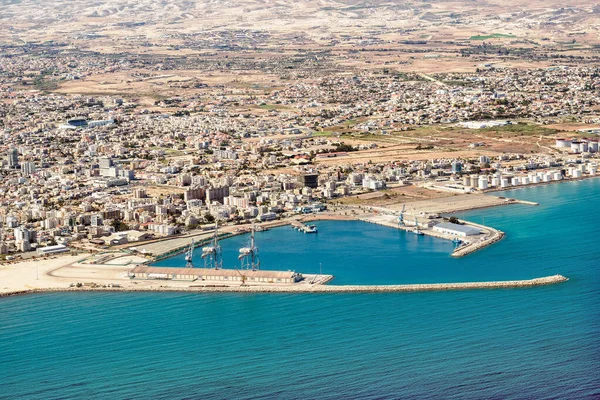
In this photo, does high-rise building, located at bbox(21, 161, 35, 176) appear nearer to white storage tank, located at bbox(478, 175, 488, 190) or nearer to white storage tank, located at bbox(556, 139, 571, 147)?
white storage tank, located at bbox(478, 175, 488, 190)

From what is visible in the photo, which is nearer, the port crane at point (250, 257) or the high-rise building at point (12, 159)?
the port crane at point (250, 257)

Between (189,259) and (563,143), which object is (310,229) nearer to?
(189,259)

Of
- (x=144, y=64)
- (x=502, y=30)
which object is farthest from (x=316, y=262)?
(x=502, y=30)

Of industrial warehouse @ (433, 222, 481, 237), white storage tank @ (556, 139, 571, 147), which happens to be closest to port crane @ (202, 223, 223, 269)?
industrial warehouse @ (433, 222, 481, 237)

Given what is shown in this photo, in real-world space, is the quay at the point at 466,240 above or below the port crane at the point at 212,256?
below

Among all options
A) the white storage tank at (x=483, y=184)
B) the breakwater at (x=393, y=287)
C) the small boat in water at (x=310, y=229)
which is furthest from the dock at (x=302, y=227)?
the white storage tank at (x=483, y=184)

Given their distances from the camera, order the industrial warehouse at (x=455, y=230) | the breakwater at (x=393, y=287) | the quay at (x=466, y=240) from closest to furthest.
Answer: the breakwater at (x=393, y=287), the quay at (x=466, y=240), the industrial warehouse at (x=455, y=230)

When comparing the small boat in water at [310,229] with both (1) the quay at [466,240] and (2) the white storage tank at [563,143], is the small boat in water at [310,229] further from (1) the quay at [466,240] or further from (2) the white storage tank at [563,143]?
(2) the white storage tank at [563,143]

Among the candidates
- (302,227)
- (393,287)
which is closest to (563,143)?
(302,227)
